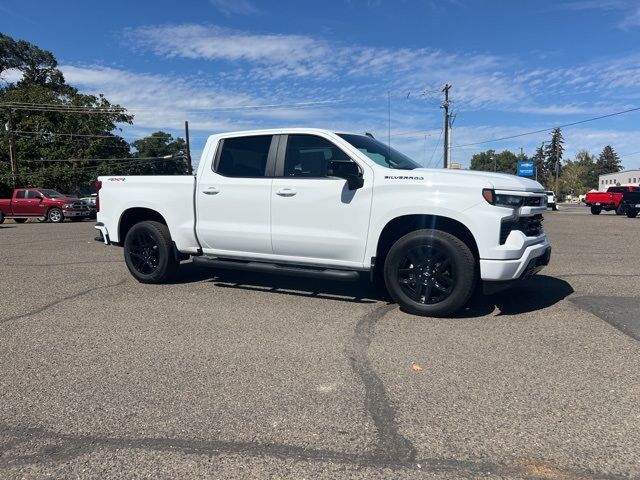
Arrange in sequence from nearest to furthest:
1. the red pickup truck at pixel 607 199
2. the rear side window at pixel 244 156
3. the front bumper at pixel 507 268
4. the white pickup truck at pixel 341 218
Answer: the front bumper at pixel 507 268 < the white pickup truck at pixel 341 218 < the rear side window at pixel 244 156 < the red pickup truck at pixel 607 199

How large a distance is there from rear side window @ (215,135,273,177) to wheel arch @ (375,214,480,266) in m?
1.69

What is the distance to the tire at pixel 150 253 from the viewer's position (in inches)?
265

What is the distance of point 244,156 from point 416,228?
7.68 ft

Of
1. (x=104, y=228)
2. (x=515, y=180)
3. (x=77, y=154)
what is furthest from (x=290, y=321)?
(x=77, y=154)

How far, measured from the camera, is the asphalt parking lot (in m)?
2.65

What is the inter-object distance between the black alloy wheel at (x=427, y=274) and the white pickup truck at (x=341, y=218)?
1 cm

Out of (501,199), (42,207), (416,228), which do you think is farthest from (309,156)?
(42,207)

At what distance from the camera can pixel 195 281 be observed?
7.19 metres

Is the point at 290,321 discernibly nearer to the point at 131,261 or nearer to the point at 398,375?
the point at 398,375

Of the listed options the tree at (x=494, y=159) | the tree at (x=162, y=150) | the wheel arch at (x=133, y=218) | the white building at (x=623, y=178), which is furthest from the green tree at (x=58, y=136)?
the tree at (x=494, y=159)

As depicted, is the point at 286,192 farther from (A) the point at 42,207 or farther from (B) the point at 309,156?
(A) the point at 42,207

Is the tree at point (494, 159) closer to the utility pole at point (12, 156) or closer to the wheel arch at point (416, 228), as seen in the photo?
the utility pole at point (12, 156)

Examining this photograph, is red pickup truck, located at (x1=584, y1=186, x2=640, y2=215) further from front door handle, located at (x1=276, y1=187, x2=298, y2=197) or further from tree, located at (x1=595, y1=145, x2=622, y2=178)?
tree, located at (x1=595, y1=145, x2=622, y2=178)

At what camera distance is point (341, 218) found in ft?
18.0
